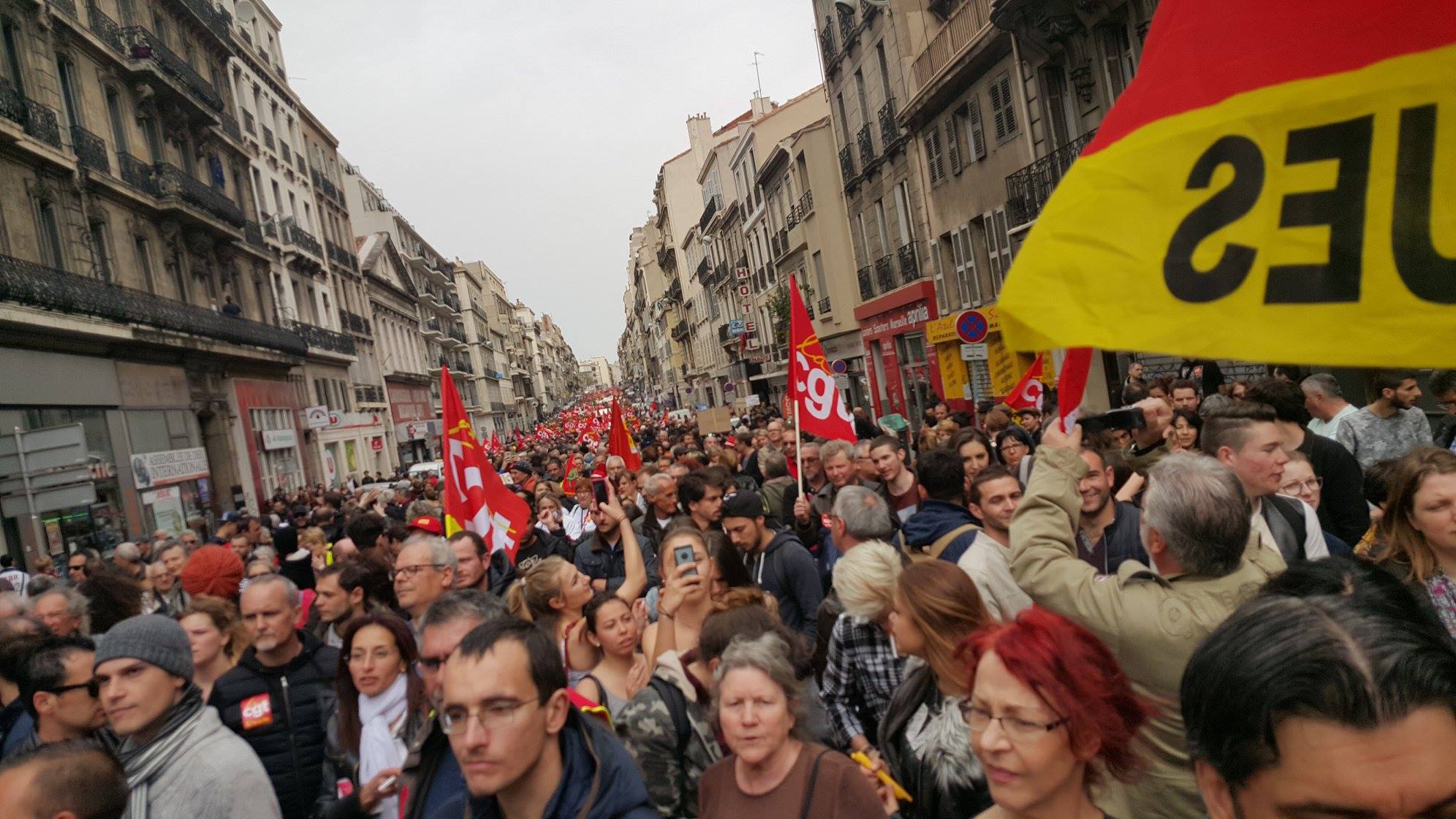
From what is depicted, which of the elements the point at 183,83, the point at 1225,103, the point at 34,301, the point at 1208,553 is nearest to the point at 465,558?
the point at 1208,553

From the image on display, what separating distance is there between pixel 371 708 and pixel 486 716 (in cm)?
190

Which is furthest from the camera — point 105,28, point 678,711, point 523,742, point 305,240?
point 305,240

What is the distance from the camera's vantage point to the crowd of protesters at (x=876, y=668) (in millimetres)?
1452

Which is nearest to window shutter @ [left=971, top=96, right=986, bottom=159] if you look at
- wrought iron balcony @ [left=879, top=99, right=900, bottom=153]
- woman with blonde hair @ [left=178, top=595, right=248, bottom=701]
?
wrought iron balcony @ [left=879, top=99, right=900, bottom=153]

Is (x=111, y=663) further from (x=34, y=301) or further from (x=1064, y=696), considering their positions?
(x=34, y=301)

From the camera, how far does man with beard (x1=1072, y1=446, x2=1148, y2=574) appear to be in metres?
4.64

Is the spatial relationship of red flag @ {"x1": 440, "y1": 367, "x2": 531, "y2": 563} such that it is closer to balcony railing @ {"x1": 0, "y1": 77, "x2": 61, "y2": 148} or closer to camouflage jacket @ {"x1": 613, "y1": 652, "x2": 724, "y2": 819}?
camouflage jacket @ {"x1": 613, "y1": 652, "x2": 724, "y2": 819}

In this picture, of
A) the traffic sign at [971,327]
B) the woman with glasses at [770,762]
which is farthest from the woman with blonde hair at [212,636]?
the traffic sign at [971,327]

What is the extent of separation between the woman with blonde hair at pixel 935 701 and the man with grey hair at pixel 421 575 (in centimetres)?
274

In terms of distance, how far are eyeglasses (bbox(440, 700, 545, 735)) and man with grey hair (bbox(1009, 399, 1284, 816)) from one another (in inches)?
59.1

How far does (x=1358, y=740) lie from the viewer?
1.34 meters

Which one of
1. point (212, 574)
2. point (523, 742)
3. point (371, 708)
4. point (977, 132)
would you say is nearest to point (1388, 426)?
point (523, 742)

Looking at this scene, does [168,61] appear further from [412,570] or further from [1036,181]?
[412,570]

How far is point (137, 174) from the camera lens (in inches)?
1014
